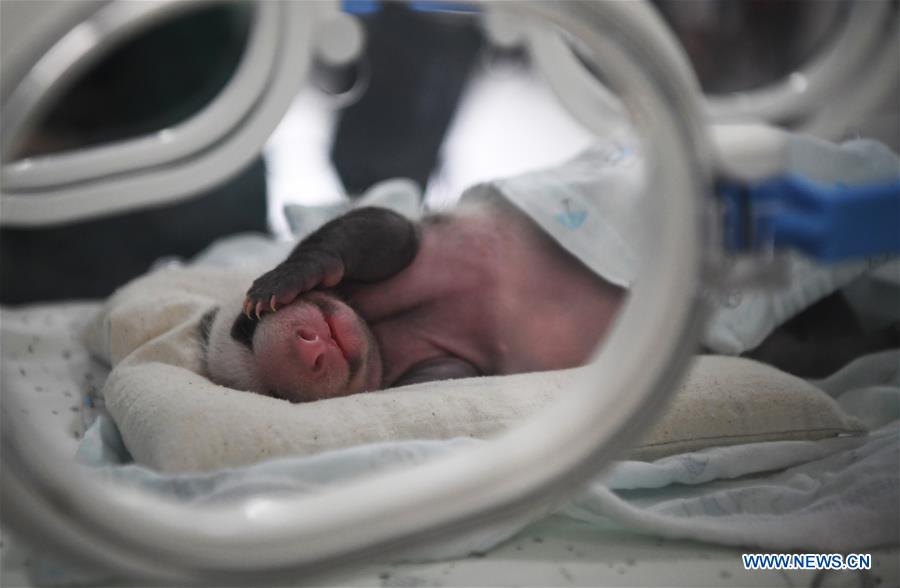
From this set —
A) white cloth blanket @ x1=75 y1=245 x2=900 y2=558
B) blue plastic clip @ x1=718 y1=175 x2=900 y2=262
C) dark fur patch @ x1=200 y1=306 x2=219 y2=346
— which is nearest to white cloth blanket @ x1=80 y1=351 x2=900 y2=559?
white cloth blanket @ x1=75 y1=245 x2=900 y2=558

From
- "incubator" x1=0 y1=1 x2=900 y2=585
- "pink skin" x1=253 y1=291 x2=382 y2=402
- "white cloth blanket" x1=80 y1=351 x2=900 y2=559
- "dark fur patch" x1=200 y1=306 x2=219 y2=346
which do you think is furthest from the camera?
"dark fur patch" x1=200 y1=306 x2=219 y2=346

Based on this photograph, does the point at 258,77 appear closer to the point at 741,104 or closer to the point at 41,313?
the point at 41,313

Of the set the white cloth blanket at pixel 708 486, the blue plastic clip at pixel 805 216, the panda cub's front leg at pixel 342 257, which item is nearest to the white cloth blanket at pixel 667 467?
the white cloth blanket at pixel 708 486

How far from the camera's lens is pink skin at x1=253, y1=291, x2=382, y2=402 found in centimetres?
93

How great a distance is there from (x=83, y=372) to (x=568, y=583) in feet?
2.27

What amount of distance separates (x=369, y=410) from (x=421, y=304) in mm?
290

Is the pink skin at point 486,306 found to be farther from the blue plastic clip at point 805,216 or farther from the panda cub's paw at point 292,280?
the blue plastic clip at point 805,216

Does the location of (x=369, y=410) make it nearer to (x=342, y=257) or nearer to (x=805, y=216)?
(x=342, y=257)

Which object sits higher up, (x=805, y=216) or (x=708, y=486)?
(x=805, y=216)

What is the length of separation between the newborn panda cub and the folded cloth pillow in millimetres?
67

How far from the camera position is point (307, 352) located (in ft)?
3.02

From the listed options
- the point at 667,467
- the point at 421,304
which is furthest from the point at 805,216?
the point at 421,304

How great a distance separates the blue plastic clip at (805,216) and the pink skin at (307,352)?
509 mm

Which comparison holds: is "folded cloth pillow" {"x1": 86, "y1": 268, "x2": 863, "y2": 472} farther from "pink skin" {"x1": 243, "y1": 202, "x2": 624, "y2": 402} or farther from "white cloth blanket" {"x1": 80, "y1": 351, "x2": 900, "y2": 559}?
"pink skin" {"x1": 243, "y1": 202, "x2": 624, "y2": 402}
